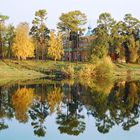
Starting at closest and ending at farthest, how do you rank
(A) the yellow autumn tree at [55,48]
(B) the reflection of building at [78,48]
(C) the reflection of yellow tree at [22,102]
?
(C) the reflection of yellow tree at [22,102], (A) the yellow autumn tree at [55,48], (B) the reflection of building at [78,48]

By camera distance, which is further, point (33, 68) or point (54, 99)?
point (33, 68)

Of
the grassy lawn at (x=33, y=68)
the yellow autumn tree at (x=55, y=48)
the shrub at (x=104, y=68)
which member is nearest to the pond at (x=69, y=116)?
the grassy lawn at (x=33, y=68)

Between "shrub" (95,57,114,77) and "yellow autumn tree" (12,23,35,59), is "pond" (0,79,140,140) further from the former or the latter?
"yellow autumn tree" (12,23,35,59)

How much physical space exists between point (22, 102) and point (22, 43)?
51.7m

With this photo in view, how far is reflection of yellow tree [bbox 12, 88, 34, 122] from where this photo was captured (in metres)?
31.9

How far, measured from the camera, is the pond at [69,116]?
25203mm

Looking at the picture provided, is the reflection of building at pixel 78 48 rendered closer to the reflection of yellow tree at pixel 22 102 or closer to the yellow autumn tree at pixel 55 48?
the yellow autumn tree at pixel 55 48

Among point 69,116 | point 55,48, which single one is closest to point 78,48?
point 55,48

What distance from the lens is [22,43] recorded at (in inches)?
3573

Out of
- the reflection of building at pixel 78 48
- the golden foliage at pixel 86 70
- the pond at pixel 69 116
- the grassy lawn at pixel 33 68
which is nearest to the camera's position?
the pond at pixel 69 116

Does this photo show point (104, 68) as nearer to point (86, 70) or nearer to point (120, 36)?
point (86, 70)

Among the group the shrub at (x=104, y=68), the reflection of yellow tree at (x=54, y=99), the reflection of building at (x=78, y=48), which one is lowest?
the reflection of yellow tree at (x=54, y=99)

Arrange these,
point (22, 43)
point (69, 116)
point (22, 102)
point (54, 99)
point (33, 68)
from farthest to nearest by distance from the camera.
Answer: point (22, 43) < point (33, 68) < point (54, 99) < point (22, 102) < point (69, 116)

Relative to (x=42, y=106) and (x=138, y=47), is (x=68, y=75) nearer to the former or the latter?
(x=138, y=47)
